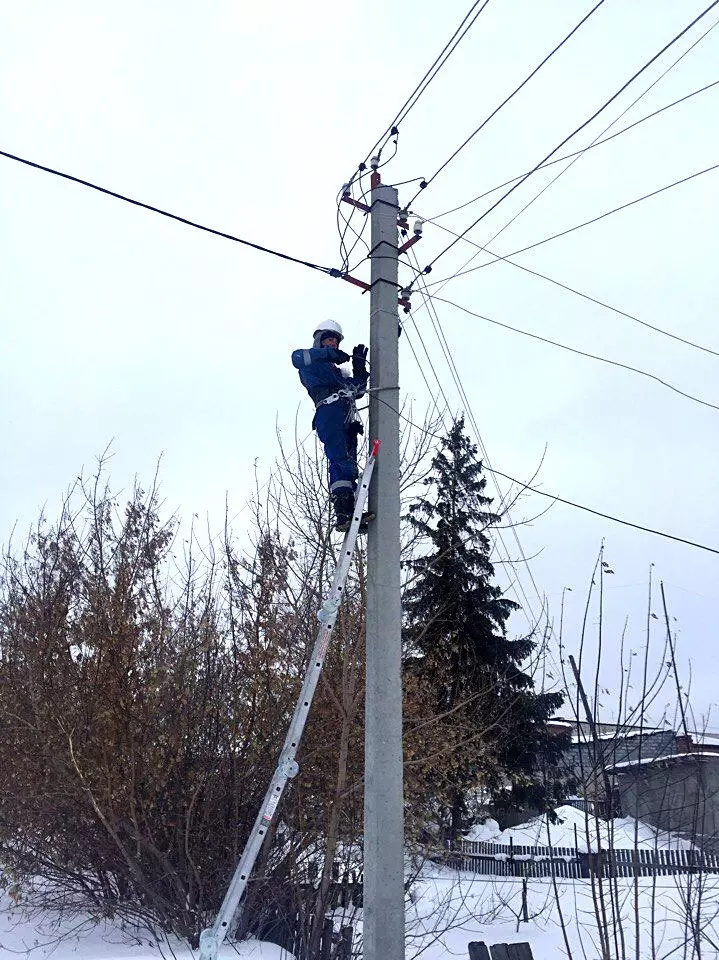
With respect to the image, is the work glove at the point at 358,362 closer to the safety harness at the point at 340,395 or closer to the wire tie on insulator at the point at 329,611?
the safety harness at the point at 340,395

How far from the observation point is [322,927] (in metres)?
6.79

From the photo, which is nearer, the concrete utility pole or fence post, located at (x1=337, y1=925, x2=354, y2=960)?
the concrete utility pole

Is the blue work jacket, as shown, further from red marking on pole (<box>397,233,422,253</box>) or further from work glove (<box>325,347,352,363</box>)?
red marking on pole (<box>397,233,422,253</box>)

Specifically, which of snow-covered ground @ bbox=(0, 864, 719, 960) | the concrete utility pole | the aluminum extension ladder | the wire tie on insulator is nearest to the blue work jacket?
the concrete utility pole

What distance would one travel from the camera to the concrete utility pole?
3.74 m

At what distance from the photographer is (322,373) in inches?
205

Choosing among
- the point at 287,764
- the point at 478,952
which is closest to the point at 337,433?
the point at 287,764

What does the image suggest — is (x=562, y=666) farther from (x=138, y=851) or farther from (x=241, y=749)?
(x=138, y=851)

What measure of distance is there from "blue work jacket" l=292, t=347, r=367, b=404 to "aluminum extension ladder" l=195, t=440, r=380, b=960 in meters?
0.73

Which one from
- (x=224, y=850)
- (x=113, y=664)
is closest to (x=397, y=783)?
(x=224, y=850)

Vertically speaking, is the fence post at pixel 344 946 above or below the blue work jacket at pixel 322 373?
below

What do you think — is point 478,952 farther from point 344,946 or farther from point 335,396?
point 335,396

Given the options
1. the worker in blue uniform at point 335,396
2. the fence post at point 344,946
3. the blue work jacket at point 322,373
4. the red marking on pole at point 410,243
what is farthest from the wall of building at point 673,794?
the red marking on pole at point 410,243

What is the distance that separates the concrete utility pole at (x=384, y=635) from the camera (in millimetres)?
3738
